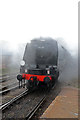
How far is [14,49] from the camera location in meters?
12.3

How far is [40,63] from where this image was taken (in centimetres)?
693

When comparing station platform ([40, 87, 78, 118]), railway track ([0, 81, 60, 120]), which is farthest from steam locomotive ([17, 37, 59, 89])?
station platform ([40, 87, 78, 118])

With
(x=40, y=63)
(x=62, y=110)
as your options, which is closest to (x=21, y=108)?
(x=62, y=110)

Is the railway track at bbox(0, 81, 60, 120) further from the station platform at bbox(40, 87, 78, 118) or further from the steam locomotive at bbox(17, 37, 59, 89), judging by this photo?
the steam locomotive at bbox(17, 37, 59, 89)

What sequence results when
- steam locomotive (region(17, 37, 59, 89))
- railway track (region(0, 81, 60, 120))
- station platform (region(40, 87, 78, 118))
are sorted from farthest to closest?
1. steam locomotive (region(17, 37, 59, 89))
2. railway track (region(0, 81, 60, 120))
3. station platform (region(40, 87, 78, 118))

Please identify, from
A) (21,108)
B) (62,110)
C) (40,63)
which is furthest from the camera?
(40,63)

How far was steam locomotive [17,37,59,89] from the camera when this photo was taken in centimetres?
633

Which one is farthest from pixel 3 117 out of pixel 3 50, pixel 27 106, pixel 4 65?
pixel 4 65

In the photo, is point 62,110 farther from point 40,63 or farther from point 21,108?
point 40,63

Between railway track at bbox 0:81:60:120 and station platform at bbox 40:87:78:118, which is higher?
station platform at bbox 40:87:78:118

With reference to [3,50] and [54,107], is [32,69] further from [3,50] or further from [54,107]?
[3,50]

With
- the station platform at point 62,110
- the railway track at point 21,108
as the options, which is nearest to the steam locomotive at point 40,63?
the railway track at point 21,108

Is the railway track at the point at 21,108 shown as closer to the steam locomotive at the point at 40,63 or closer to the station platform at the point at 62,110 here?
the station platform at the point at 62,110

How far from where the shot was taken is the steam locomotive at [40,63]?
20.8 ft
